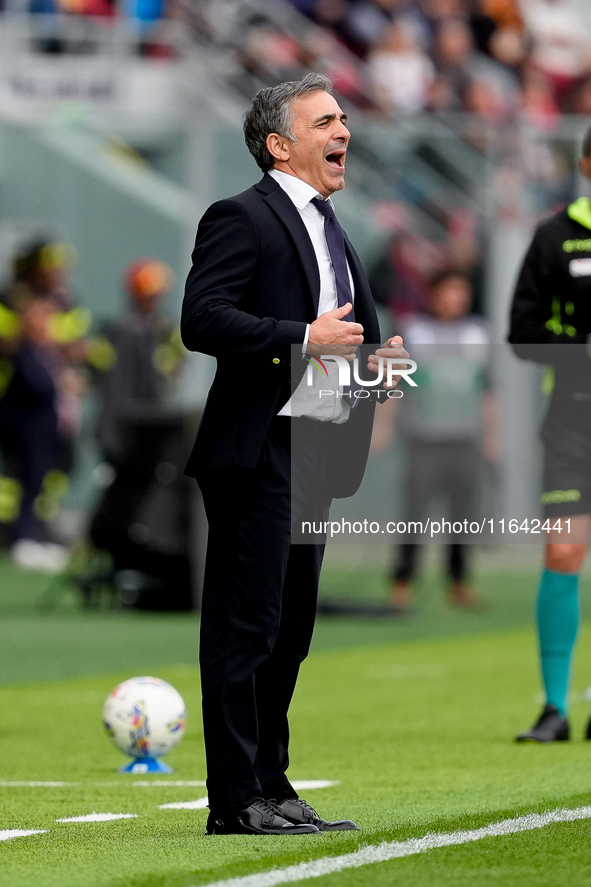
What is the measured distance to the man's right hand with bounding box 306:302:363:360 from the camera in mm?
4531

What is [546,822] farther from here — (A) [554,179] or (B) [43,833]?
(A) [554,179]

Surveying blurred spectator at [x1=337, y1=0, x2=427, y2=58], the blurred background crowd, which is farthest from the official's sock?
blurred spectator at [x1=337, y1=0, x2=427, y2=58]

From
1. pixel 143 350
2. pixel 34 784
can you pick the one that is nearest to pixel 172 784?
pixel 34 784

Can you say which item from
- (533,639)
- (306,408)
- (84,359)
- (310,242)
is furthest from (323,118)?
(84,359)

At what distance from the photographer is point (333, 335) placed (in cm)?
453

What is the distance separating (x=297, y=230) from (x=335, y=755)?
2.78 meters

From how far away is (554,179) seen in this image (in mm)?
17375

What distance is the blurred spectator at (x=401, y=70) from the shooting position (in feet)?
63.3

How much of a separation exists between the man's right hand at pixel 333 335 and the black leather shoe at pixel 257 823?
113 centimetres

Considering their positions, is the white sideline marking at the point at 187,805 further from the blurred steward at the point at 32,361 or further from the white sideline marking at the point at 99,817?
the blurred steward at the point at 32,361

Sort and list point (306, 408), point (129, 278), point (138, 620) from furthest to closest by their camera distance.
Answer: point (129, 278)
point (138, 620)
point (306, 408)

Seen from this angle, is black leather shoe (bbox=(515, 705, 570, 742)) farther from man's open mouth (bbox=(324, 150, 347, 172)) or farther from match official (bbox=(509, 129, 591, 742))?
man's open mouth (bbox=(324, 150, 347, 172))

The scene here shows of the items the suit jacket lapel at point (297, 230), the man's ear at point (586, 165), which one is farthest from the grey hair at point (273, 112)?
the man's ear at point (586, 165)

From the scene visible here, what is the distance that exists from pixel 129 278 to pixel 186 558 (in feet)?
8.73
